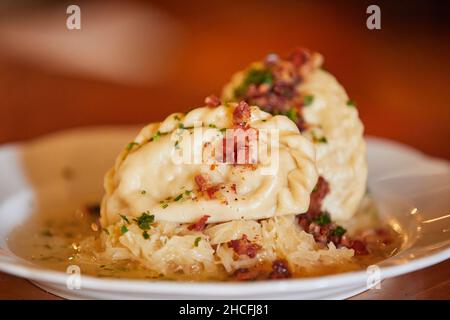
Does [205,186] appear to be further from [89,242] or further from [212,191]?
[89,242]

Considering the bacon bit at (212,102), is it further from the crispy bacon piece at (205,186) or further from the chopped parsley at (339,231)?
the chopped parsley at (339,231)

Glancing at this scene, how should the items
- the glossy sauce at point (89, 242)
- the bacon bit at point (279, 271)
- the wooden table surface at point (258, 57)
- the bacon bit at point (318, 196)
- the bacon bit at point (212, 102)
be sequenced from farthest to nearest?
the wooden table surface at point (258, 57)
the bacon bit at point (318, 196)
the bacon bit at point (212, 102)
the glossy sauce at point (89, 242)
the bacon bit at point (279, 271)

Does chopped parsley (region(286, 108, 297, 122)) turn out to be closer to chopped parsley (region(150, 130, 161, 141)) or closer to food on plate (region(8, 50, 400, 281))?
food on plate (region(8, 50, 400, 281))

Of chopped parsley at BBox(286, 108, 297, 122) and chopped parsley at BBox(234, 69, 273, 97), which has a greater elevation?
chopped parsley at BBox(234, 69, 273, 97)

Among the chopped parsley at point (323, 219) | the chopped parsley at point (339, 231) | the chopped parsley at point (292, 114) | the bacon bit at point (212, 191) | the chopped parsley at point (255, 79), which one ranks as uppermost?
the chopped parsley at point (255, 79)

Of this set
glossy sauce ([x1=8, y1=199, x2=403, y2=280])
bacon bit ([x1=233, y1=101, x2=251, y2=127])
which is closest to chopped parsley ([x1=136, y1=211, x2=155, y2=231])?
glossy sauce ([x1=8, y1=199, x2=403, y2=280])

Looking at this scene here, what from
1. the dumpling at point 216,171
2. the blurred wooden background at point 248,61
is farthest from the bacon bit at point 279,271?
the blurred wooden background at point 248,61

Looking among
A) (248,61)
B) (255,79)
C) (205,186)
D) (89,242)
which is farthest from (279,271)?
(248,61)
